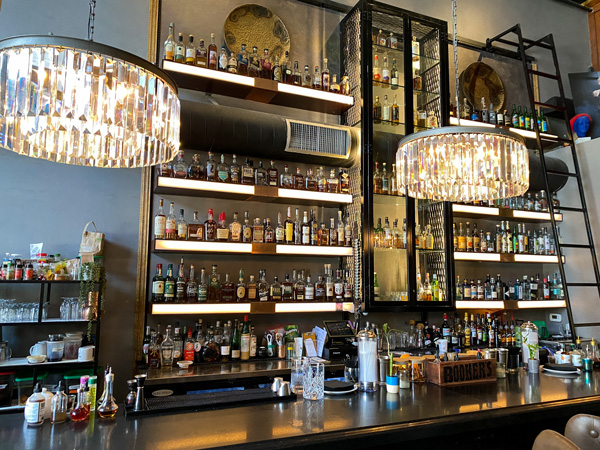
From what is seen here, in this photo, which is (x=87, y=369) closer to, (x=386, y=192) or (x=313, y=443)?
(x=313, y=443)

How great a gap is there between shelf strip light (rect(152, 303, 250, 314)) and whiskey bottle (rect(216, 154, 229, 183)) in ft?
3.19

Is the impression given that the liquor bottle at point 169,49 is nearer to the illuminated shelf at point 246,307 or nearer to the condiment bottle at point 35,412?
the illuminated shelf at point 246,307

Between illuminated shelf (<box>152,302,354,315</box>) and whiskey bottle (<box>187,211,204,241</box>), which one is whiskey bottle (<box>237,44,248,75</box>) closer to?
whiskey bottle (<box>187,211,204,241</box>)

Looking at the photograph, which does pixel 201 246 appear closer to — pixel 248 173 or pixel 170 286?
pixel 170 286

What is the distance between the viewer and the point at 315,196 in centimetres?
372

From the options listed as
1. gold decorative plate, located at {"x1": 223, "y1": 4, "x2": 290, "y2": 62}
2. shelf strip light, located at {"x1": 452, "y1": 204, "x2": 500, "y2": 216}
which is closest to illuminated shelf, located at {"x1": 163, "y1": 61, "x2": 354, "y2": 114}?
gold decorative plate, located at {"x1": 223, "y1": 4, "x2": 290, "y2": 62}

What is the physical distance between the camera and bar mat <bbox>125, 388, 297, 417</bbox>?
182cm

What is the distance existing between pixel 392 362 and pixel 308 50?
3254 mm

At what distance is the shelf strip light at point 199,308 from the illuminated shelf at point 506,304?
2.11m

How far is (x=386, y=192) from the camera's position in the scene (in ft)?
13.2

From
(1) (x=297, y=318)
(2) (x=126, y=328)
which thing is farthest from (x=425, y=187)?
(2) (x=126, y=328)

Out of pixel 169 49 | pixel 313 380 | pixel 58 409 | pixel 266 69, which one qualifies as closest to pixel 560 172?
pixel 266 69

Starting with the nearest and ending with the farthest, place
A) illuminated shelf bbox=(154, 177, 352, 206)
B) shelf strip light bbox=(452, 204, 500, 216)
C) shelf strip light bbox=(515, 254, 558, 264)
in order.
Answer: illuminated shelf bbox=(154, 177, 352, 206), shelf strip light bbox=(452, 204, 500, 216), shelf strip light bbox=(515, 254, 558, 264)

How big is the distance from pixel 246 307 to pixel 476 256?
7.78 ft
